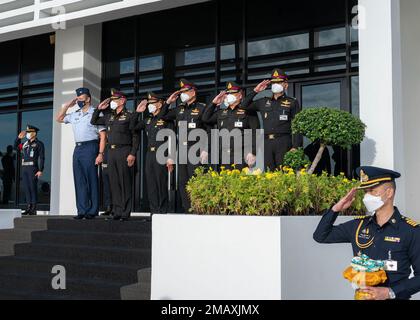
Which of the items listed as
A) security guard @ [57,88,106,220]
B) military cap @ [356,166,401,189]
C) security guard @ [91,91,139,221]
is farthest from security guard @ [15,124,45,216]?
military cap @ [356,166,401,189]

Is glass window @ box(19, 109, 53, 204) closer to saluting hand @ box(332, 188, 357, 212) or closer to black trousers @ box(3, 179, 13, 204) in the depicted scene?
black trousers @ box(3, 179, 13, 204)

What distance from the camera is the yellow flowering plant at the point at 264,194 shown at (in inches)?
163

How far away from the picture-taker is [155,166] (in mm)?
6719

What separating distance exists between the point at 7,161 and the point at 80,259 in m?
6.70

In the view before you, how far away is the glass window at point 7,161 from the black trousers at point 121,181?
533cm

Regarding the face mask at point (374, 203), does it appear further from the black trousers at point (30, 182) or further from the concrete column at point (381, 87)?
the black trousers at point (30, 182)

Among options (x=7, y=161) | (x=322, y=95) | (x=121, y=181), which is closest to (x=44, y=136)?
(x=7, y=161)

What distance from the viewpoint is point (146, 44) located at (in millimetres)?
9484

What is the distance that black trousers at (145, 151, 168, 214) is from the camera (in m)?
6.64

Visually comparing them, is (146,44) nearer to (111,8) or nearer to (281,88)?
(111,8)

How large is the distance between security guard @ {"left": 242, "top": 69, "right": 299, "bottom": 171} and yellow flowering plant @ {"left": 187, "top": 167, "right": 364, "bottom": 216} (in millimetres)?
1551

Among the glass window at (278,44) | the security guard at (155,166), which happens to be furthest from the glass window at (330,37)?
the security guard at (155,166)

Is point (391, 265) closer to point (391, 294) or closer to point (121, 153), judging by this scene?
point (391, 294)

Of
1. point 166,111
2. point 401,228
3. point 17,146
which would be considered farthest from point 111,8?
point 401,228
